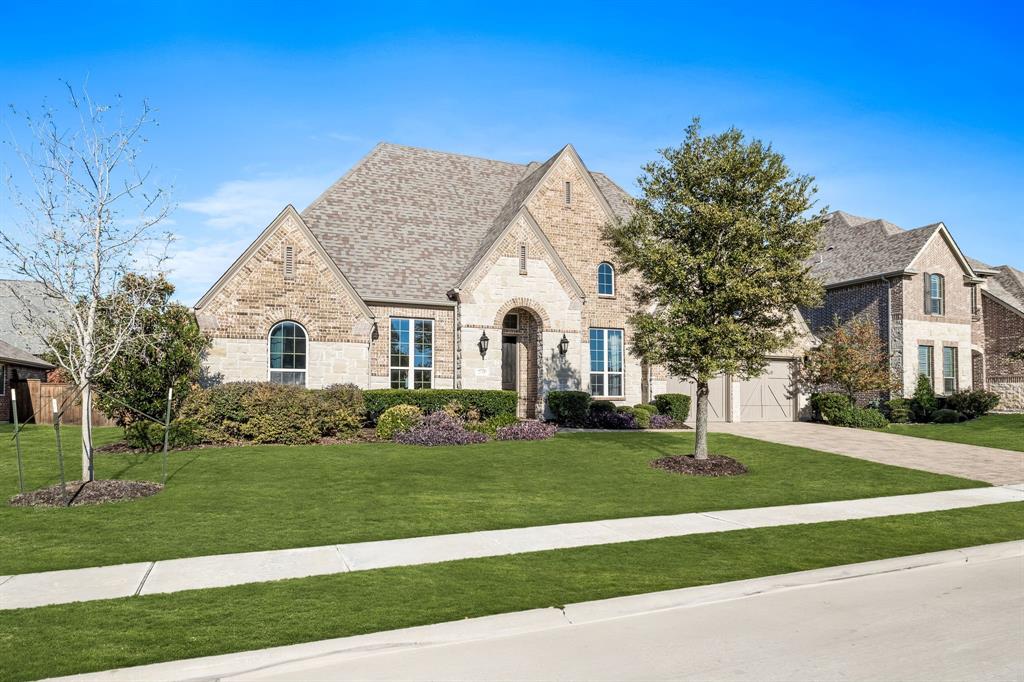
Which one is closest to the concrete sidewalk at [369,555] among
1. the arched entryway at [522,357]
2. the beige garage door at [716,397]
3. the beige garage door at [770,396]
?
the arched entryway at [522,357]

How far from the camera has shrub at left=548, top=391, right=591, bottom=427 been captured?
24.5 m

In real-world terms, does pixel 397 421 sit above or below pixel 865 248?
below

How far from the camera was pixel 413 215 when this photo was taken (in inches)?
1067

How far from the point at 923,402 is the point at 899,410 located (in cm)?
159

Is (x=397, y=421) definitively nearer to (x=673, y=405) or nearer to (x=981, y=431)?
(x=673, y=405)

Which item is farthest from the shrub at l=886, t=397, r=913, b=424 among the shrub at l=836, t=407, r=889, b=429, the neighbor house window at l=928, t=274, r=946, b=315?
the neighbor house window at l=928, t=274, r=946, b=315

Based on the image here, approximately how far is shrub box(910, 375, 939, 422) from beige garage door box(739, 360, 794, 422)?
19.9ft

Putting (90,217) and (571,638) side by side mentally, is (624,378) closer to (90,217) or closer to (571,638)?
(90,217)

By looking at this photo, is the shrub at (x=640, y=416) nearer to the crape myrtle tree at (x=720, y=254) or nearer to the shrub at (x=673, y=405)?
the shrub at (x=673, y=405)

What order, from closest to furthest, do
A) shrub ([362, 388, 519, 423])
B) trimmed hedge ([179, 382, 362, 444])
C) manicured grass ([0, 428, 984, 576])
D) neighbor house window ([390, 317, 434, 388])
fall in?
manicured grass ([0, 428, 984, 576]), trimmed hedge ([179, 382, 362, 444]), shrub ([362, 388, 519, 423]), neighbor house window ([390, 317, 434, 388])

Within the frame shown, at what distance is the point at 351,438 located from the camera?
63.8 feet

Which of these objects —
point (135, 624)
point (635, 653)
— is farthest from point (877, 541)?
point (135, 624)

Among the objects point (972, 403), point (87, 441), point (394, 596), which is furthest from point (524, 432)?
point (972, 403)

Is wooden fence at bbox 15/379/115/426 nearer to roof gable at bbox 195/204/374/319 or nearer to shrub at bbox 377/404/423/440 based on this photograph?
roof gable at bbox 195/204/374/319
